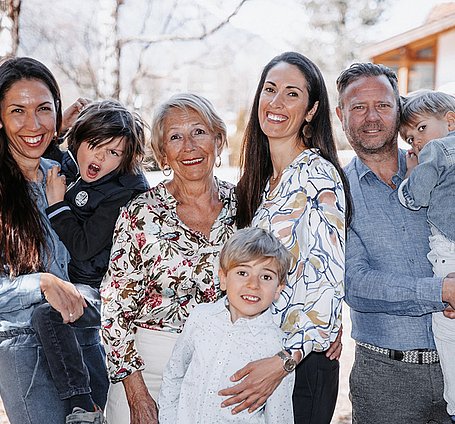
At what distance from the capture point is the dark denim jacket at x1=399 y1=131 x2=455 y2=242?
2.86 meters

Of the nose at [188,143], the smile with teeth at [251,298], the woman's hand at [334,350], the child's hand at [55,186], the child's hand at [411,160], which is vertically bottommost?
the woman's hand at [334,350]

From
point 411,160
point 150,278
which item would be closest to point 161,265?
point 150,278

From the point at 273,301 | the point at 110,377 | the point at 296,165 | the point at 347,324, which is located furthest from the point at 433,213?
the point at 347,324

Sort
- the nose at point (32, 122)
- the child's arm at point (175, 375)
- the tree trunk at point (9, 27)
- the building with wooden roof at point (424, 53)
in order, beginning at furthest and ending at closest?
the building with wooden roof at point (424, 53), the tree trunk at point (9, 27), the nose at point (32, 122), the child's arm at point (175, 375)

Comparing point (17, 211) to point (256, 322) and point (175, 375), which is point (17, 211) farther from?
point (256, 322)

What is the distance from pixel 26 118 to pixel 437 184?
1793 mm

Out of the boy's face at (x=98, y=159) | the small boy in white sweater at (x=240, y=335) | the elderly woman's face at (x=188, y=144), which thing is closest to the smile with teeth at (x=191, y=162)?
the elderly woman's face at (x=188, y=144)

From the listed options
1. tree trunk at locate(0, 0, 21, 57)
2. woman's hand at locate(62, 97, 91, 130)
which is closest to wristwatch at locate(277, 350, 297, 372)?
woman's hand at locate(62, 97, 91, 130)

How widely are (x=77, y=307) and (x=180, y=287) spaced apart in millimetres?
438

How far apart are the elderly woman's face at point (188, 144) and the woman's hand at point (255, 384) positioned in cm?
88

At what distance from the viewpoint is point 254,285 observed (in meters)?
2.38

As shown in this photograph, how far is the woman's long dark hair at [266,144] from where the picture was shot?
2748mm

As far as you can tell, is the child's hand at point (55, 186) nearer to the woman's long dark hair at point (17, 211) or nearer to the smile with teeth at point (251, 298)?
the woman's long dark hair at point (17, 211)

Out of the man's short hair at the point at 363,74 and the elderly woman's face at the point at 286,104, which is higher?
the man's short hair at the point at 363,74
